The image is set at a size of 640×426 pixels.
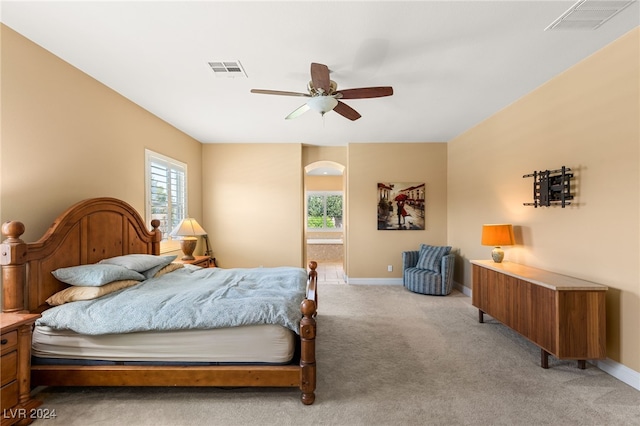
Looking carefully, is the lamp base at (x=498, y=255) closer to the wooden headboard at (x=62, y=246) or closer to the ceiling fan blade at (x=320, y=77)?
the ceiling fan blade at (x=320, y=77)

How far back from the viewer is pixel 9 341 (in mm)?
1764

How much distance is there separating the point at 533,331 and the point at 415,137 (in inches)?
145

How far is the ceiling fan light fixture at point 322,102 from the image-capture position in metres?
2.58

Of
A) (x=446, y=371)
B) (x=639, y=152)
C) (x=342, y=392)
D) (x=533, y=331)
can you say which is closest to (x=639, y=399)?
(x=533, y=331)

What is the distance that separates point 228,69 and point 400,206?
410 cm

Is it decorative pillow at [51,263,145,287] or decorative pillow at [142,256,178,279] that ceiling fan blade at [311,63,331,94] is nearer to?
decorative pillow at [51,263,145,287]

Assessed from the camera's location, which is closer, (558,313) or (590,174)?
(558,313)

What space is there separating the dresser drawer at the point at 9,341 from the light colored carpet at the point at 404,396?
0.57 meters

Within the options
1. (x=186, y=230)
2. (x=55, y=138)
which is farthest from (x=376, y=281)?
(x=55, y=138)

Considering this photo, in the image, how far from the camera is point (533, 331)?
8.68ft

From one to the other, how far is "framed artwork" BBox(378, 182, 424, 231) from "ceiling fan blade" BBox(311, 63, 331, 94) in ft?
11.5

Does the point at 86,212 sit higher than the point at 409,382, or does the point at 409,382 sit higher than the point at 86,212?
the point at 86,212

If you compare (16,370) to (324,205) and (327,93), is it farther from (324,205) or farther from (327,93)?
(324,205)

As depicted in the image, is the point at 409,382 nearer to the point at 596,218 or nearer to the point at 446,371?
the point at 446,371
